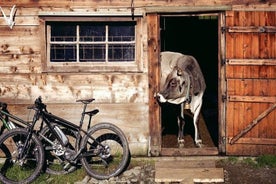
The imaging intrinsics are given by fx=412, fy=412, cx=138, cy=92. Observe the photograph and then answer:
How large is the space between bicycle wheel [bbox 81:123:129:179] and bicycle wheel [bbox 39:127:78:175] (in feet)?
1.10

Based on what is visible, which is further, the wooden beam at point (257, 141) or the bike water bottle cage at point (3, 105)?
the wooden beam at point (257, 141)

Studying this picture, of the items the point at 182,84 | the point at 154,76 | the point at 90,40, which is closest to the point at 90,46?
the point at 90,40

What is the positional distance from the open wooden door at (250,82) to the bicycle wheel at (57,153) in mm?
3248

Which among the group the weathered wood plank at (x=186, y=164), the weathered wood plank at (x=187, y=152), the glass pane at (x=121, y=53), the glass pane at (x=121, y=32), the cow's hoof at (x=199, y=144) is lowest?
the weathered wood plank at (x=186, y=164)

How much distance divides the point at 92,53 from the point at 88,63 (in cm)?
23

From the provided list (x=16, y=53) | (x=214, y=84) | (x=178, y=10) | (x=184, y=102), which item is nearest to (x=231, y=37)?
(x=178, y=10)

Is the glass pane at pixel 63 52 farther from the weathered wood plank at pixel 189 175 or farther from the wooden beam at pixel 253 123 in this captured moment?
the wooden beam at pixel 253 123

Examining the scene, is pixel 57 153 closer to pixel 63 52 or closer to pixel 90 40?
pixel 63 52

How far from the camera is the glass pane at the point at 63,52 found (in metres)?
8.59

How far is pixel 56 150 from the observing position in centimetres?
780

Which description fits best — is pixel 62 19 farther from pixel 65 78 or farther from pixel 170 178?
pixel 170 178

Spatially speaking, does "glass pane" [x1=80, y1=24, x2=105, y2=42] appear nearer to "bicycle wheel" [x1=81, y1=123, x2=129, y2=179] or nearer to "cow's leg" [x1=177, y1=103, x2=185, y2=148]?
"bicycle wheel" [x1=81, y1=123, x2=129, y2=179]

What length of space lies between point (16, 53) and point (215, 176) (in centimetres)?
467

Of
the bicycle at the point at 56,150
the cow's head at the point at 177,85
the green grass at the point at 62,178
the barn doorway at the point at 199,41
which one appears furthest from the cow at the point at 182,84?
the barn doorway at the point at 199,41
